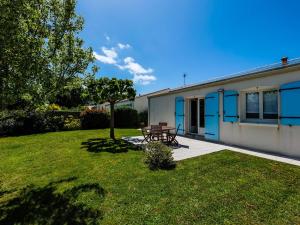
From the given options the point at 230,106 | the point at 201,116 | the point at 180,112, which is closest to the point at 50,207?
the point at 230,106

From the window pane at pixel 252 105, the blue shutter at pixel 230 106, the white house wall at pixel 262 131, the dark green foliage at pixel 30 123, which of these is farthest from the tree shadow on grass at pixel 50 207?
the dark green foliage at pixel 30 123

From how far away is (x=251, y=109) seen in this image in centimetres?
→ 841

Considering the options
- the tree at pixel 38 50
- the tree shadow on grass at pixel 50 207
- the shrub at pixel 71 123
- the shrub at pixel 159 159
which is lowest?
the tree shadow on grass at pixel 50 207

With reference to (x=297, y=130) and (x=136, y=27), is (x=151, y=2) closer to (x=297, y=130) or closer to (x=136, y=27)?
(x=136, y=27)

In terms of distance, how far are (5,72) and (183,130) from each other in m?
10.4

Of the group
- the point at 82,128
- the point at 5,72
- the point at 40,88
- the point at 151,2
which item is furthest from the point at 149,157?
the point at 82,128

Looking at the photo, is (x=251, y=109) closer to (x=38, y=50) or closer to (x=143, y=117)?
(x=38, y=50)

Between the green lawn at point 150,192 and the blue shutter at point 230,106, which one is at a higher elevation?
the blue shutter at point 230,106

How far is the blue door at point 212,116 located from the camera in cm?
967

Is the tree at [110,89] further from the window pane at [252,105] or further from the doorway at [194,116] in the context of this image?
the window pane at [252,105]

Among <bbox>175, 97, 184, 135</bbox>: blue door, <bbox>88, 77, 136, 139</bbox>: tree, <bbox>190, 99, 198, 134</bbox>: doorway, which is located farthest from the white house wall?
<bbox>88, 77, 136, 139</bbox>: tree

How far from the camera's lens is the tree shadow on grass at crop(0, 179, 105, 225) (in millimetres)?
3461

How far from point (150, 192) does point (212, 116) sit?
6666 mm

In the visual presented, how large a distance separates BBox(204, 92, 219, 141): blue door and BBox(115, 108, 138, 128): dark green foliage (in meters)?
10.8
